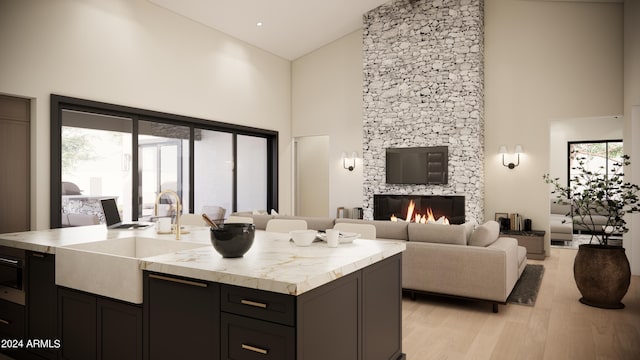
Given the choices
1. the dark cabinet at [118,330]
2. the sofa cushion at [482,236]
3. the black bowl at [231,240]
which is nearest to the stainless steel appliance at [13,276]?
the dark cabinet at [118,330]

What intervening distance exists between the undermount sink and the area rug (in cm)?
357

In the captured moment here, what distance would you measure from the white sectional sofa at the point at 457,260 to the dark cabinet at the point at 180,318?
9.24ft

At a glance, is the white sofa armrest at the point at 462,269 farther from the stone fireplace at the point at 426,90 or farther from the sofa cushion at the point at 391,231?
the stone fireplace at the point at 426,90

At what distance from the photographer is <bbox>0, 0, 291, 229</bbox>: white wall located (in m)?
4.83

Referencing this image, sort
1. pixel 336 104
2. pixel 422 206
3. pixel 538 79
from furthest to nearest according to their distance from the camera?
pixel 336 104 → pixel 422 206 → pixel 538 79

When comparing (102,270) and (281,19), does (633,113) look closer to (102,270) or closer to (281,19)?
(281,19)

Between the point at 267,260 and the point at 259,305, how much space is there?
38 centimetres

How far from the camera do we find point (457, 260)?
4.19 meters

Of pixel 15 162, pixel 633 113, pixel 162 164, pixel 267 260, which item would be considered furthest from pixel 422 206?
pixel 15 162

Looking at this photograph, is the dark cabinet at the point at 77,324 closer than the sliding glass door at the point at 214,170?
Yes

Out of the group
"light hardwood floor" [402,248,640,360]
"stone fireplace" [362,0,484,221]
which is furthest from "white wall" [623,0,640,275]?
"stone fireplace" [362,0,484,221]

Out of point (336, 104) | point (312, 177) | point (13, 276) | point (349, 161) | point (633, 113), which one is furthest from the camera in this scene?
point (312, 177)

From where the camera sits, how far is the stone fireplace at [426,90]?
747 centimetres

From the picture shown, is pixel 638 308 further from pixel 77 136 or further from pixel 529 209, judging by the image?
pixel 77 136
